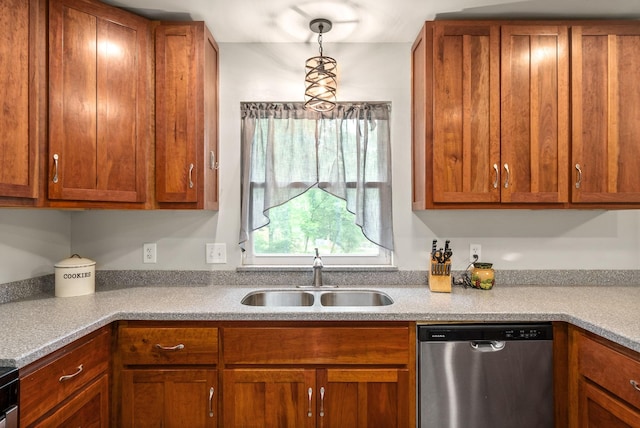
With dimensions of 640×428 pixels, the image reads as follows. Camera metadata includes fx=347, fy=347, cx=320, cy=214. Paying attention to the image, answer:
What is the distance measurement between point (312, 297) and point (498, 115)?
1.39 m

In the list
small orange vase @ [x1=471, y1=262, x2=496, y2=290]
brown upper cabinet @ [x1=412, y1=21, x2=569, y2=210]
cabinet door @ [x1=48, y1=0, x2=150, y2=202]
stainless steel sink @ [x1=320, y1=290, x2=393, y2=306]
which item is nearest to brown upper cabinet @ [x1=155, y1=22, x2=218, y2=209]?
cabinet door @ [x1=48, y1=0, x2=150, y2=202]

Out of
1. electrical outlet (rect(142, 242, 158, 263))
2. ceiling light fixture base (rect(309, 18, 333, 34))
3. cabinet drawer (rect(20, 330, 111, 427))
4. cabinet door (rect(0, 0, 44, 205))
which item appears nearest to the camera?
cabinet drawer (rect(20, 330, 111, 427))

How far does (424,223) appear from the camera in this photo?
6.97 feet

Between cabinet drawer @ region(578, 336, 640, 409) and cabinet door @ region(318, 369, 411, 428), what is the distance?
28.0 inches

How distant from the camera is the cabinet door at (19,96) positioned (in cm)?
131

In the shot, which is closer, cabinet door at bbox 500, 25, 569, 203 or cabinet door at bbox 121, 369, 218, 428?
cabinet door at bbox 121, 369, 218, 428

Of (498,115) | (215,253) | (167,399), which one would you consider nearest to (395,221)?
(498,115)

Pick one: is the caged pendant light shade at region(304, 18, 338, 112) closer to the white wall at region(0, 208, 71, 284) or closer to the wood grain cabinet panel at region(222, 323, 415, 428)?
the wood grain cabinet panel at region(222, 323, 415, 428)

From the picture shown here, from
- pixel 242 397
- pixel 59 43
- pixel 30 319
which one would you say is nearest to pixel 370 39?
pixel 59 43

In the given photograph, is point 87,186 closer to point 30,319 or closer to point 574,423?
point 30,319

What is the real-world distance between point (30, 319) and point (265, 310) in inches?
36.3

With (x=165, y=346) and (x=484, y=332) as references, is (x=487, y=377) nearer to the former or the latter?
(x=484, y=332)

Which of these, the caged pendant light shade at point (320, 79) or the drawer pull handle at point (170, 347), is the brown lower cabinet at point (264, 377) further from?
the caged pendant light shade at point (320, 79)

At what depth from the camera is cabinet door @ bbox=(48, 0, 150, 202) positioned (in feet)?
5.00
